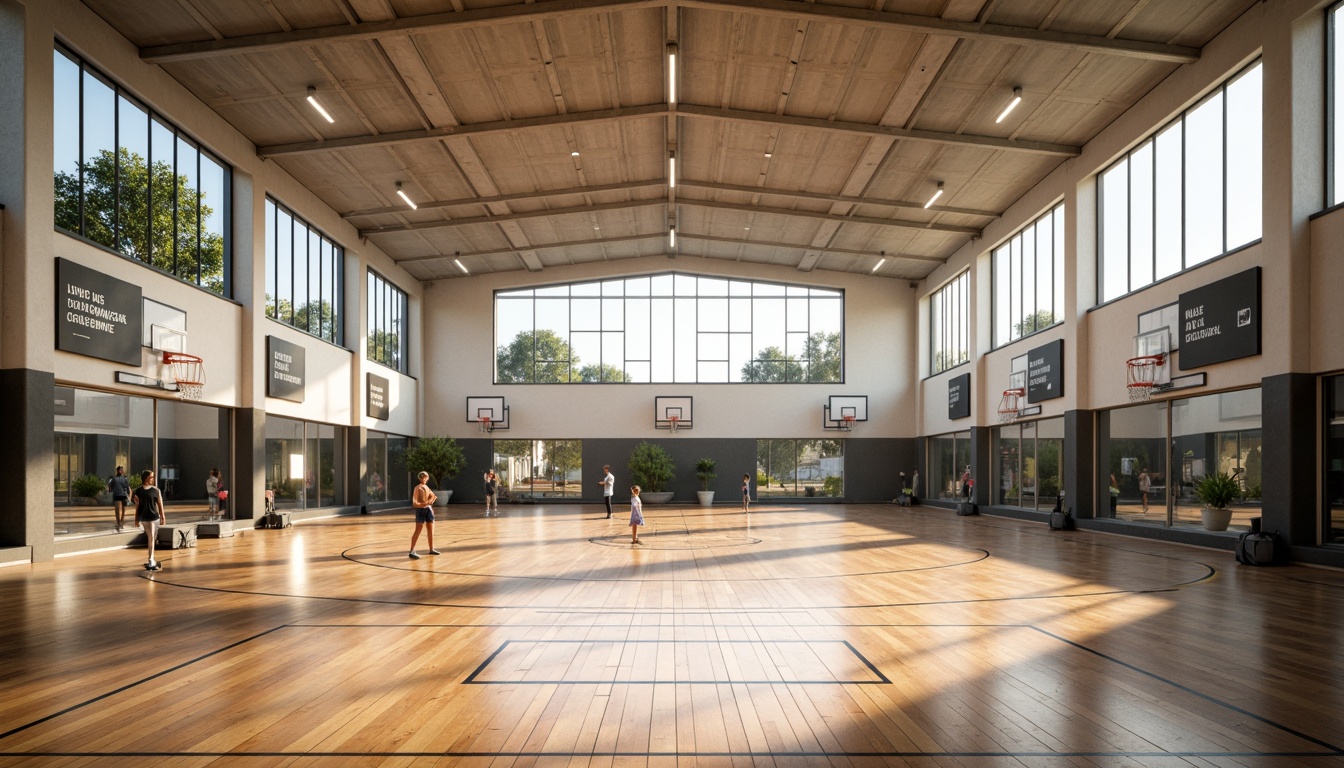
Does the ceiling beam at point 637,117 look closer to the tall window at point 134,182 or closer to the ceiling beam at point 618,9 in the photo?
the tall window at point 134,182

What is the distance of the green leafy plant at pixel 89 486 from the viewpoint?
50.6 ft

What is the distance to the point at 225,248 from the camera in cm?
2083

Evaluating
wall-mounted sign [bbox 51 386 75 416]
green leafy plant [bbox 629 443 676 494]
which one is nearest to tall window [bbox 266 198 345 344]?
wall-mounted sign [bbox 51 386 75 416]

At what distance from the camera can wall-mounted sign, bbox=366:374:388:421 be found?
29.3 m

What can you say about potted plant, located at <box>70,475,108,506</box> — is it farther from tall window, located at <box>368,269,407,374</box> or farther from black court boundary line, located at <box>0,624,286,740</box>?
tall window, located at <box>368,269,407,374</box>

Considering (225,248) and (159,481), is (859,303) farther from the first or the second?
(159,481)

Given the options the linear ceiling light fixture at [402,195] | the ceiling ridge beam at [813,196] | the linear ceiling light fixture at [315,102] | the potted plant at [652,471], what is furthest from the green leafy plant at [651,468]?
the linear ceiling light fixture at [315,102]

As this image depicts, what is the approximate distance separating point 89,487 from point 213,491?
418 cm

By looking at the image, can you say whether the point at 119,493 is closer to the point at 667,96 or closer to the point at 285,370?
the point at 285,370

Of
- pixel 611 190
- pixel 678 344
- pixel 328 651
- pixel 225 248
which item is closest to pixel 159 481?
pixel 225 248

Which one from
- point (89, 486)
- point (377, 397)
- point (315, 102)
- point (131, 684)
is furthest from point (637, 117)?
point (131, 684)

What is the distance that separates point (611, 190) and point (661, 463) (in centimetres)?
1178

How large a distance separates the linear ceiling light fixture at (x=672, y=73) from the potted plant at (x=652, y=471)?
16902 millimetres

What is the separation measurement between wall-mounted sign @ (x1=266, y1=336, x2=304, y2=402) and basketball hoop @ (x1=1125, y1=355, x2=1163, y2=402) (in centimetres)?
2051
